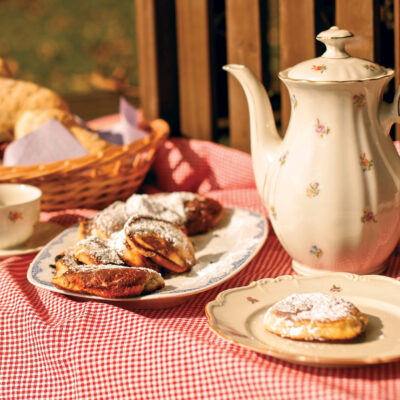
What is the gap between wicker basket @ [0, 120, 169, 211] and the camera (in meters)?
1.17

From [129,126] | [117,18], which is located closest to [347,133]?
[129,126]

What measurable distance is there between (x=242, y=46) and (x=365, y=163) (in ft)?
2.00

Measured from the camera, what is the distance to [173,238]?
0.91 m

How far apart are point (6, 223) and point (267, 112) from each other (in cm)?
45

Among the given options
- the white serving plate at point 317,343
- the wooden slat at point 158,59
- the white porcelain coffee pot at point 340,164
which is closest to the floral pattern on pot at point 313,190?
the white porcelain coffee pot at point 340,164

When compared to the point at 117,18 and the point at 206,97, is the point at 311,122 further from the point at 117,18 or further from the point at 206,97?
the point at 117,18

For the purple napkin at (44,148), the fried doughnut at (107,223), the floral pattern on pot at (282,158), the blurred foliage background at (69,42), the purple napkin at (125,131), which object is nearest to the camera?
the floral pattern on pot at (282,158)

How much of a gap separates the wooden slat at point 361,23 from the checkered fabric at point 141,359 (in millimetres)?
367

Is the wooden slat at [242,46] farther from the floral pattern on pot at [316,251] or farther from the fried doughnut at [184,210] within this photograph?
the floral pattern on pot at [316,251]

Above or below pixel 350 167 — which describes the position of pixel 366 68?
above

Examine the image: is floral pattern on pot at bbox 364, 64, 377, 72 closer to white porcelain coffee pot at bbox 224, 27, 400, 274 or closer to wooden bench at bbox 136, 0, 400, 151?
white porcelain coffee pot at bbox 224, 27, 400, 274

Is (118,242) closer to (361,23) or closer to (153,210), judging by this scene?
(153,210)

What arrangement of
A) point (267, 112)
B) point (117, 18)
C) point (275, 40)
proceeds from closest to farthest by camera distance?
point (267, 112), point (275, 40), point (117, 18)

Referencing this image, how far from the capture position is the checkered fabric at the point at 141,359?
65 cm
